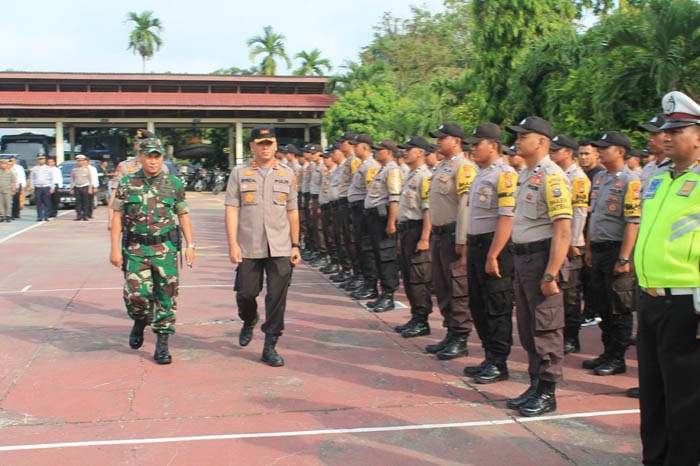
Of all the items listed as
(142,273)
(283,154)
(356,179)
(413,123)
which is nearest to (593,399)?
(142,273)

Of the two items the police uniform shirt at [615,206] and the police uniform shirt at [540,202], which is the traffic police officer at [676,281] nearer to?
the police uniform shirt at [540,202]

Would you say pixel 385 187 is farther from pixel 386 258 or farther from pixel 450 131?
pixel 450 131

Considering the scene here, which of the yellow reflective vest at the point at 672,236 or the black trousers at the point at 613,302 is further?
the black trousers at the point at 613,302

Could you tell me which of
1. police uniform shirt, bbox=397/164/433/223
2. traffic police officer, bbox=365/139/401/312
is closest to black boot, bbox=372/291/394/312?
traffic police officer, bbox=365/139/401/312

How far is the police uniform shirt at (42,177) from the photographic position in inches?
789

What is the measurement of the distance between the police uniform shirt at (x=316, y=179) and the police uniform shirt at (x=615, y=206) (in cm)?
683

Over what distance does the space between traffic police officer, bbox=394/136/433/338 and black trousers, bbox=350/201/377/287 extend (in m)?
1.61

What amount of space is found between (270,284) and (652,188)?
11.5 feet

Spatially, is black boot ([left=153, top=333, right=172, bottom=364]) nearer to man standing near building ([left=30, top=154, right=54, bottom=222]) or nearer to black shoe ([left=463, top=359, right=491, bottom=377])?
black shoe ([left=463, top=359, right=491, bottom=377])

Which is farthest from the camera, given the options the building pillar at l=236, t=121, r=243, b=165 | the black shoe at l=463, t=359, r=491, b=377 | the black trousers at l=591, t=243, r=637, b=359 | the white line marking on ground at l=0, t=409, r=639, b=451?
the building pillar at l=236, t=121, r=243, b=165

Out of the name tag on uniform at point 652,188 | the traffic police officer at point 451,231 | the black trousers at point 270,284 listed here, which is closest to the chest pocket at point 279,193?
the black trousers at point 270,284

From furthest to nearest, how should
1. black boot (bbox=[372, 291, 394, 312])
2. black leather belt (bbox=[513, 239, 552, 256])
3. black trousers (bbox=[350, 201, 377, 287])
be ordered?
black trousers (bbox=[350, 201, 377, 287])
black boot (bbox=[372, 291, 394, 312])
black leather belt (bbox=[513, 239, 552, 256])

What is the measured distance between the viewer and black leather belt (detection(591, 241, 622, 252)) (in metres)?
6.15

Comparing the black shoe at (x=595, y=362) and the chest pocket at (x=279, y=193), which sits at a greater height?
the chest pocket at (x=279, y=193)
